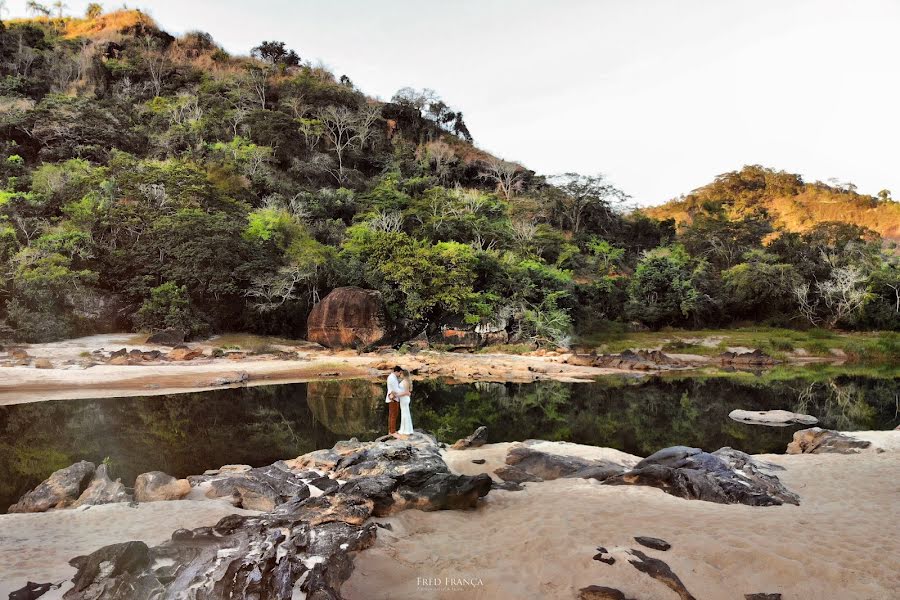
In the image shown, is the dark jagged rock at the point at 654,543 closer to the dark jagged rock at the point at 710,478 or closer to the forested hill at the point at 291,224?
the dark jagged rock at the point at 710,478

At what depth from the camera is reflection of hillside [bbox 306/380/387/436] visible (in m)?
12.4

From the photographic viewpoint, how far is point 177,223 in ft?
84.8

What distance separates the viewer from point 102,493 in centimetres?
645

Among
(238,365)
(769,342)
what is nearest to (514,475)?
(238,365)

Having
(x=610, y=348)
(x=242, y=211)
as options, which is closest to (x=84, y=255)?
(x=242, y=211)

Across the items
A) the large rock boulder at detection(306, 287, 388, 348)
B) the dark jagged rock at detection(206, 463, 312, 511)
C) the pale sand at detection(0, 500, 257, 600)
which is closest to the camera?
the pale sand at detection(0, 500, 257, 600)

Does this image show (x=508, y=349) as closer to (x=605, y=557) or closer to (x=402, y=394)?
(x=402, y=394)

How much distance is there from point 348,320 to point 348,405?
11425 millimetres

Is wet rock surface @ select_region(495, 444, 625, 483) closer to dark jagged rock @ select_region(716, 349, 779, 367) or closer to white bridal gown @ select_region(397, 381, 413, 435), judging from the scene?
white bridal gown @ select_region(397, 381, 413, 435)

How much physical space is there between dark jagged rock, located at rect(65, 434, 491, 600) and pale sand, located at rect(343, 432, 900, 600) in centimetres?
26

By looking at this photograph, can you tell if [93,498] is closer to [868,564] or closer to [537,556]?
[537,556]

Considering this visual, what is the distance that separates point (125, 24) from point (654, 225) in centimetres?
5949

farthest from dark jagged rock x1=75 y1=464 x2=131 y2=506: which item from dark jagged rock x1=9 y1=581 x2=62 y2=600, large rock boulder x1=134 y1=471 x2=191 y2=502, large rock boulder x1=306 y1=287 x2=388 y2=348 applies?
large rock boulder x1=306 y1=287 x2=388 y2=348

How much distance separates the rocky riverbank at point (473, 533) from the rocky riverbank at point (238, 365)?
35.9 feet
